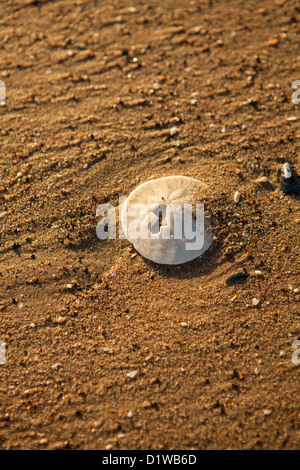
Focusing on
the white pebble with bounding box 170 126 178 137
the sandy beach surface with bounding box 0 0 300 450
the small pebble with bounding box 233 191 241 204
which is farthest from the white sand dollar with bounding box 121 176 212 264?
the white pebble with bounding box 170 126 178 137

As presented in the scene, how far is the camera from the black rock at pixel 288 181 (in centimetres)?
260

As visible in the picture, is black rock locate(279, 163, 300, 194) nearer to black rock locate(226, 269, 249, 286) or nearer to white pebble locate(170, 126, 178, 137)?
black rock locate(226, 269, 249, 286)

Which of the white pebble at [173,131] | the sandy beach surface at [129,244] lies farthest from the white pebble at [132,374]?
the white pebble at [173,131]

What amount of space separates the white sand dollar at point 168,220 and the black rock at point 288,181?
0.62m

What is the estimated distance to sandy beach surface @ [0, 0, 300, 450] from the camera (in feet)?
7.03

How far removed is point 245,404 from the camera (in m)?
2.12

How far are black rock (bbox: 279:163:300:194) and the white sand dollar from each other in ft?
2.05

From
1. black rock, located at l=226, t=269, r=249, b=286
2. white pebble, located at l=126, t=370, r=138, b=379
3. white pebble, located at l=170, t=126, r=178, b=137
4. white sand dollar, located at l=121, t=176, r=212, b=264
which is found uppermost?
white pebble, located at l=170, t=126, r=178, b=137

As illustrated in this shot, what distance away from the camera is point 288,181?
103 inches

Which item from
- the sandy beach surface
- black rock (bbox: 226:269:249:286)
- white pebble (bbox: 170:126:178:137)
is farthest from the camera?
white pebble (bbox: 170:126:178:137)

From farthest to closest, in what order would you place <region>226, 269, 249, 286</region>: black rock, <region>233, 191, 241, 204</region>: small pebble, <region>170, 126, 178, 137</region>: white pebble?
<region>170, 126, 178, 137</region>: white pebble → <region>233, 191, 241, 204</region>: small pebble → <region>226, 269, 249, 286</region>: black rock

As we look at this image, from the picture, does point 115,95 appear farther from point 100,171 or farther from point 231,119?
point 231,119

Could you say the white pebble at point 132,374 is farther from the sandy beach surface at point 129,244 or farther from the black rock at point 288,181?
the black rock at point 288,181
